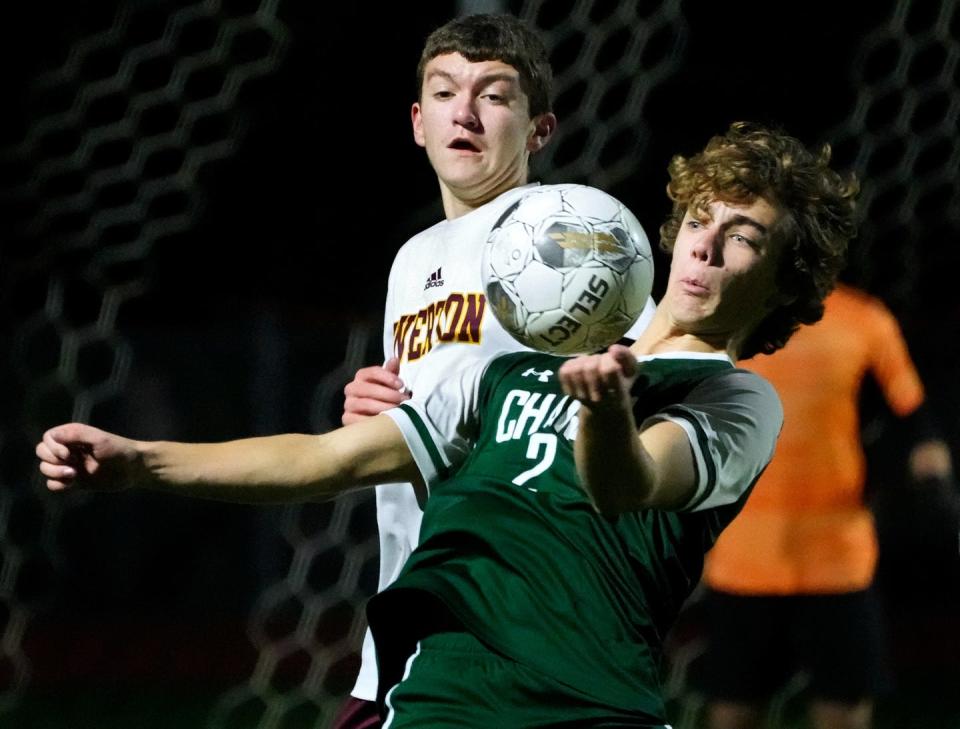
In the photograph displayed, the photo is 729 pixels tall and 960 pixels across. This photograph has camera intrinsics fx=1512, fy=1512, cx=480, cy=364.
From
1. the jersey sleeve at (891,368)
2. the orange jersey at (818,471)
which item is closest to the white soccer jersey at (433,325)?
the orange jersey at (818,471)

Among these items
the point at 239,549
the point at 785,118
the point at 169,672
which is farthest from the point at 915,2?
the point at 169,672

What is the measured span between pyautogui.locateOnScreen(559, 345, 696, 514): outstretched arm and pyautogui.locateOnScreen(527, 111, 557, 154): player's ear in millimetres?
783

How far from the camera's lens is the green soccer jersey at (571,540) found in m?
1.85

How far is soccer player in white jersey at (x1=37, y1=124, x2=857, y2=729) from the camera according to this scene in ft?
5.99

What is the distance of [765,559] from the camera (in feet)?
11.5

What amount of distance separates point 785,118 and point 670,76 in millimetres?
576

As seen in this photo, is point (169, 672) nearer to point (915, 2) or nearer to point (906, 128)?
point (906, 128)

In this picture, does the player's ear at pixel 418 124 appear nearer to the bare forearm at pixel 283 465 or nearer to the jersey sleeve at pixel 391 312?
the jersey sleeve at pixel 391 312

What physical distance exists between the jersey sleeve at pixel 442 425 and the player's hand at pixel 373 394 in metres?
0.07

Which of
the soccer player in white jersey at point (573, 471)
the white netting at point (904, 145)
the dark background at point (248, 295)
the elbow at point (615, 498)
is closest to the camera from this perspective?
the elbow at point (615, 498)

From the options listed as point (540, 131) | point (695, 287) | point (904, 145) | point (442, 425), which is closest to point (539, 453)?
point (442, 425)

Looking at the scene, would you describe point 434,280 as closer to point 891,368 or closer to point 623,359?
point 623,359

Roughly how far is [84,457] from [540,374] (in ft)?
1.98

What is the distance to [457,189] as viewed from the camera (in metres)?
2.43
